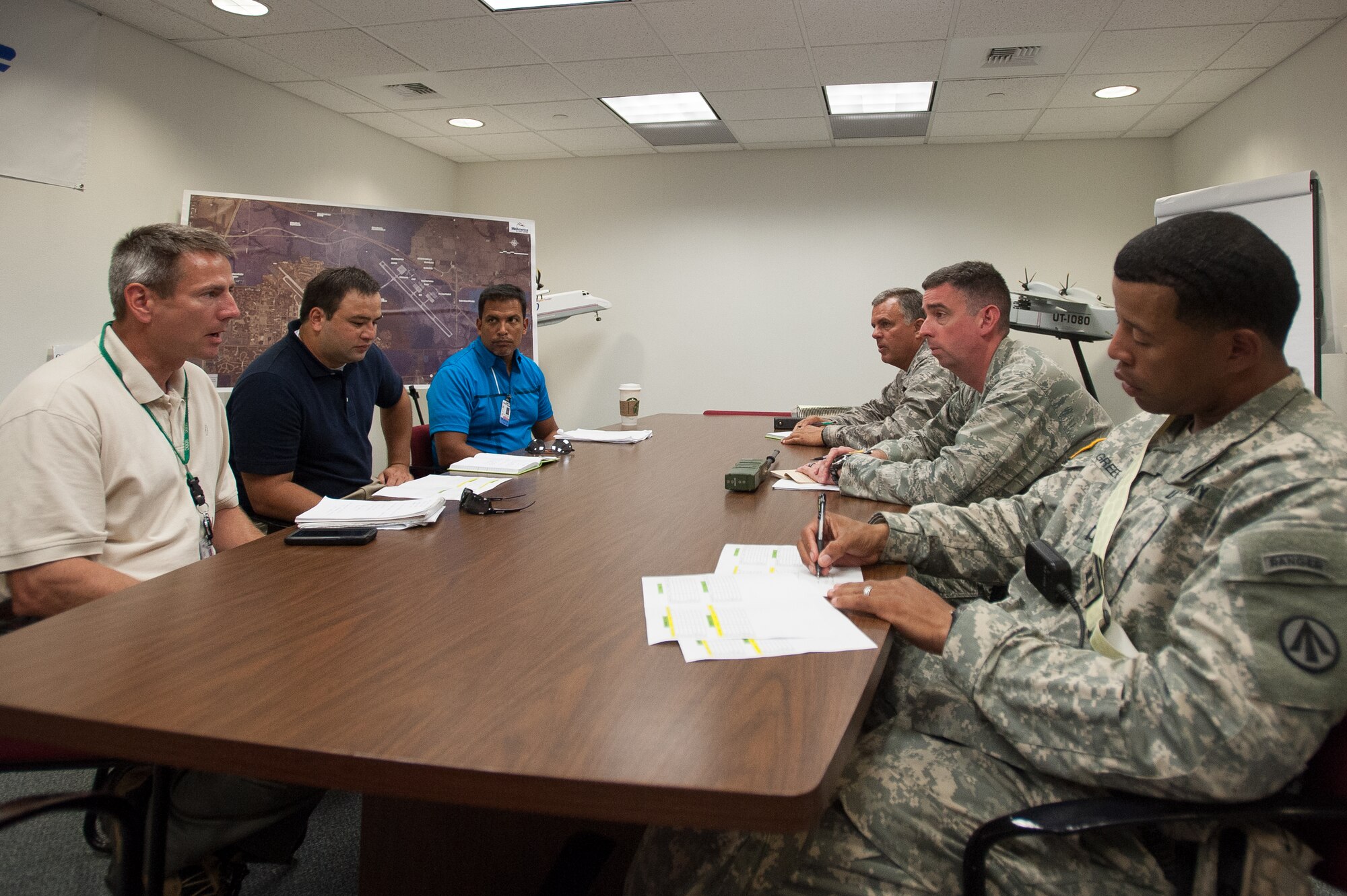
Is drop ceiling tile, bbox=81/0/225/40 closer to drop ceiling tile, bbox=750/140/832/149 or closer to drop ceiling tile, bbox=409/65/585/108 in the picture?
drop ceiling tile, bbox=409/65/585/108

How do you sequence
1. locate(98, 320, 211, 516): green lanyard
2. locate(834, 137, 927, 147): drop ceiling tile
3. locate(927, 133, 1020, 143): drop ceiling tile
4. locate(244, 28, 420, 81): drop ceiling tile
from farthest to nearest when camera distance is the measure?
1. locate(834, 137, 927, 147): drop ceiling tile
2. locate(927, 133, 1020, 143): drop ceiling tile
3. locate(244, 28, 420, 81): drop ceiling tile
4. locate(98, 320, 211, 516): green lanyard

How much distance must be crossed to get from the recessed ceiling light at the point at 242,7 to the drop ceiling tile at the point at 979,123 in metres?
3.98

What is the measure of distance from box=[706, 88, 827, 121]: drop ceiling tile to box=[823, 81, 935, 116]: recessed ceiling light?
0.33 feet

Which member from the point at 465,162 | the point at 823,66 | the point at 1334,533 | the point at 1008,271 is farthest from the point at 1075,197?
the point at 1334,533

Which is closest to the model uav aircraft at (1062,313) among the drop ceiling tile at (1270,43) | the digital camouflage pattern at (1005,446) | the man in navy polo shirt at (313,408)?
the drop ceiling tile at (1270,43)

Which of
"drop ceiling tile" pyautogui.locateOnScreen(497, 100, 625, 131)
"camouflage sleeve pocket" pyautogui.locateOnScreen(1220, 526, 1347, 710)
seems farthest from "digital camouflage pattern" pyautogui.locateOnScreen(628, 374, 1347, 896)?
"drop ceiling tile" pyautogui.locateOnScreen(497, 100, 625, 131)

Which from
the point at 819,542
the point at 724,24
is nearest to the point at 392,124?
the point at 724,24

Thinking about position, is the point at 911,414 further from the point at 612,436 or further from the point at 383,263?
the point at 383,263

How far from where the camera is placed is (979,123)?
18.0ft

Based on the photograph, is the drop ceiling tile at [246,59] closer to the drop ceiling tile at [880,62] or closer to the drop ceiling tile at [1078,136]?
the drop ceiling tile at [880,62]

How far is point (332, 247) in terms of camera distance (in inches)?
194

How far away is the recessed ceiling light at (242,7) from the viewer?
11.9 ft

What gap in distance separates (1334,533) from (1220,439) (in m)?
0.22

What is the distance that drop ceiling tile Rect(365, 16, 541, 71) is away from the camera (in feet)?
12.9
